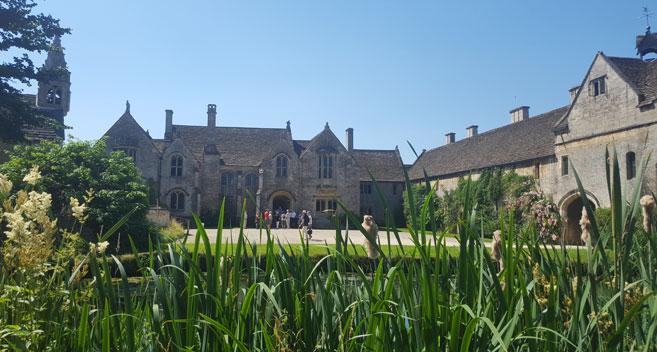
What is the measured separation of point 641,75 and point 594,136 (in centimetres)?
362

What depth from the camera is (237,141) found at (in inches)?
1684

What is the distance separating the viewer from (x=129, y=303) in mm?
2311

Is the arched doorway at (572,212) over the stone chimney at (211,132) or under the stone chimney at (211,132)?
under

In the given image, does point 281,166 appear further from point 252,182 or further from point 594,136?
point 594,136

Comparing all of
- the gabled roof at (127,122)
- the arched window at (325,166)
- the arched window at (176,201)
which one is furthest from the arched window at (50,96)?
the arched window at (325,166)

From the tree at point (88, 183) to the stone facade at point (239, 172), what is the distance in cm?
2067

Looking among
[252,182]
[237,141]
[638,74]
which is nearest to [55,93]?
[237,141]

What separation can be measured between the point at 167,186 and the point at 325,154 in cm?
1328

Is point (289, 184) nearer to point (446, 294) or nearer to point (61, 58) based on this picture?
point (61, 58)

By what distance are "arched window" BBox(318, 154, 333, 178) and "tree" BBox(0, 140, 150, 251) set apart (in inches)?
931

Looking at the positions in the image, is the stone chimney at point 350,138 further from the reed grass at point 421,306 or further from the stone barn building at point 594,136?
the reed grass at point 421,306

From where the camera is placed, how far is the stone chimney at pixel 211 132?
1564 inches

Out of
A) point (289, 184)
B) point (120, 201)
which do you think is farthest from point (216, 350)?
point (289, 184)

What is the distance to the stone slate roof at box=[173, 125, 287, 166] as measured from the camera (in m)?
40.9
